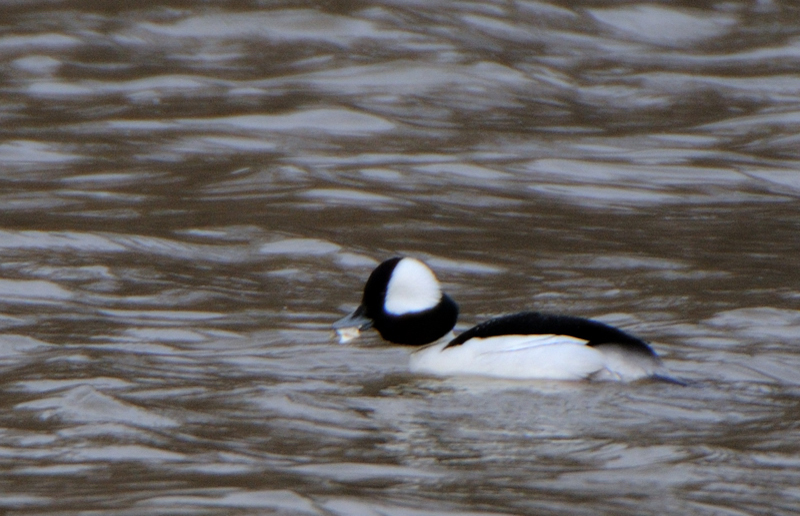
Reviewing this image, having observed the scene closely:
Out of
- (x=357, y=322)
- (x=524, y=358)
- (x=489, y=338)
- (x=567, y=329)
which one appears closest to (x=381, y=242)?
(x=357, y=322)

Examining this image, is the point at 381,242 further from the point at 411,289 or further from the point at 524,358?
the point at 524,358

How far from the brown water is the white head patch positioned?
0.34 meters

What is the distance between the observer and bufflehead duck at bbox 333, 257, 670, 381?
21.9 ft

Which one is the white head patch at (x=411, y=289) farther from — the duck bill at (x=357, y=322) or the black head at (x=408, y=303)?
the duck bill at (x=357, y=322)

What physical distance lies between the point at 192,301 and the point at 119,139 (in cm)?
418

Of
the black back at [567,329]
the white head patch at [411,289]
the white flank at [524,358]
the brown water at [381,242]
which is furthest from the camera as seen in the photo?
the white head patch at [411,289]

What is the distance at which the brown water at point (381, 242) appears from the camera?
5.52m

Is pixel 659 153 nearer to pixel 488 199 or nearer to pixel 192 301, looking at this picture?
pixel 488 199

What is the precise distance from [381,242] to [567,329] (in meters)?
3.21

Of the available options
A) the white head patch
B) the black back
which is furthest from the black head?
the black back

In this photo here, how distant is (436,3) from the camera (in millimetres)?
16094

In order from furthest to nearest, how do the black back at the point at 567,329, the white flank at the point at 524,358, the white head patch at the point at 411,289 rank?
the white head patch at the point at 411,289 < the white flank at the point at 524,358 < the black back at the point at 567,329

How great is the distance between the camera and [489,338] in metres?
6.88

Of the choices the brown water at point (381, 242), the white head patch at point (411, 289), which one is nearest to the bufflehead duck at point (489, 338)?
the white head patch at point (411, 289)
